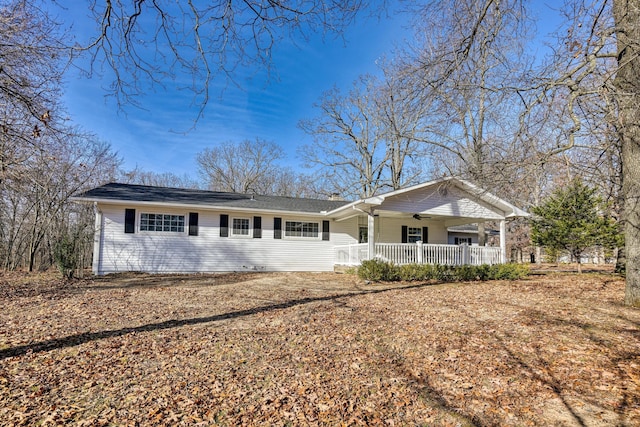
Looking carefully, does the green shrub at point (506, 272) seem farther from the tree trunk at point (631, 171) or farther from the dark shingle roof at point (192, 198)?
the dark shingle roof at point (192, 198)

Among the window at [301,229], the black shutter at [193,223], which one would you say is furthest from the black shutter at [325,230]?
the black shutter at [193,223]

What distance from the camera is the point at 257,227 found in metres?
14.4

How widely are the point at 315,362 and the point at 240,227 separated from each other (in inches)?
423

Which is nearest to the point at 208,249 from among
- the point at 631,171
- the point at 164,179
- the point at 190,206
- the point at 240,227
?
the point at 240,227

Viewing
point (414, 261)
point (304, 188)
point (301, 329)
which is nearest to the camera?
point (301, 329)

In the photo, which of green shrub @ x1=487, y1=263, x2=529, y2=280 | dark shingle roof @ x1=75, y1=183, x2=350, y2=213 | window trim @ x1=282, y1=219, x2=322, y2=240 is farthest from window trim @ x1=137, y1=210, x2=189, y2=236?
green shrub @ x1=487, y1=263, x2=529, y2=280

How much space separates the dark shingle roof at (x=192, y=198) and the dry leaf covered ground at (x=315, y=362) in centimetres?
570

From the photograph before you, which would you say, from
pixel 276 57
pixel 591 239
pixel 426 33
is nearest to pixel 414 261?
pixel 591 239

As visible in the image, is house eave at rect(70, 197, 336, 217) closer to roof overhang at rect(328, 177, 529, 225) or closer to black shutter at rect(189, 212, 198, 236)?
black shutter at rect(189, 212, 198, 236)

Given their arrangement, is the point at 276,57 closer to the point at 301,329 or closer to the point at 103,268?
the point at 301,329

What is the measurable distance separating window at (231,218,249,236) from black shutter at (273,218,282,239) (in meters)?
1.14

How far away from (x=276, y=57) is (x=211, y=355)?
3737mm

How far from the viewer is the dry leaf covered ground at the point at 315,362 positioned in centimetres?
298

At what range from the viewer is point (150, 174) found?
33.8 meters
